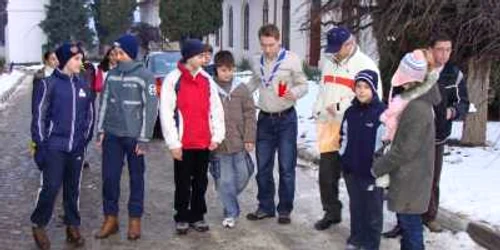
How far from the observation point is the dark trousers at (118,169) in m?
6.94

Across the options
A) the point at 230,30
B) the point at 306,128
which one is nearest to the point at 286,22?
the point at 230,30

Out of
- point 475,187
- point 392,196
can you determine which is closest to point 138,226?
point 392,196

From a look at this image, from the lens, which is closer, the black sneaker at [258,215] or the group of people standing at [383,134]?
the group of people standing at [383,134]

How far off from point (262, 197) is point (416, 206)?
2418 millimetres

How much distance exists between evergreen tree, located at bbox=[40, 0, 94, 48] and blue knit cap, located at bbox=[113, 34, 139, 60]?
5429 cm

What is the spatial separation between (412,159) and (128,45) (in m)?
2.73

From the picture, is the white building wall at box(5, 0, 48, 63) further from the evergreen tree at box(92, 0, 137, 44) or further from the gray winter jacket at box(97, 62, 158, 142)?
the gray winter jacket at box(97, 62, 158, 142)

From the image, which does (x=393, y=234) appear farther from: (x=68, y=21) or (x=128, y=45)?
(x=68, y=21)

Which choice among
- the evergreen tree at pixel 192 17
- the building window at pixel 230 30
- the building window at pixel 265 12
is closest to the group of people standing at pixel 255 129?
the building window at pixel 265 12

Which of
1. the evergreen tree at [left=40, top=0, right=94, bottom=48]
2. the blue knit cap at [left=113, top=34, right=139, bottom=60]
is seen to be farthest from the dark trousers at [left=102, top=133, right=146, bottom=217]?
the evergreen tree at [left=40, top=0, right=94, bottom=48]

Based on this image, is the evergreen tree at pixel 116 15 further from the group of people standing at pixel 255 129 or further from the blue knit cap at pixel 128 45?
the blue knit cap at pixel 128 45

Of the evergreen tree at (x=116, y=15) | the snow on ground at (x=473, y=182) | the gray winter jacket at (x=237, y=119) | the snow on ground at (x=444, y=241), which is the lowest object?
the snow on ground at (x=444, y=241)

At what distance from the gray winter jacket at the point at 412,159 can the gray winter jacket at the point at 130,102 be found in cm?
213

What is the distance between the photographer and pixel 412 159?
569 cm
